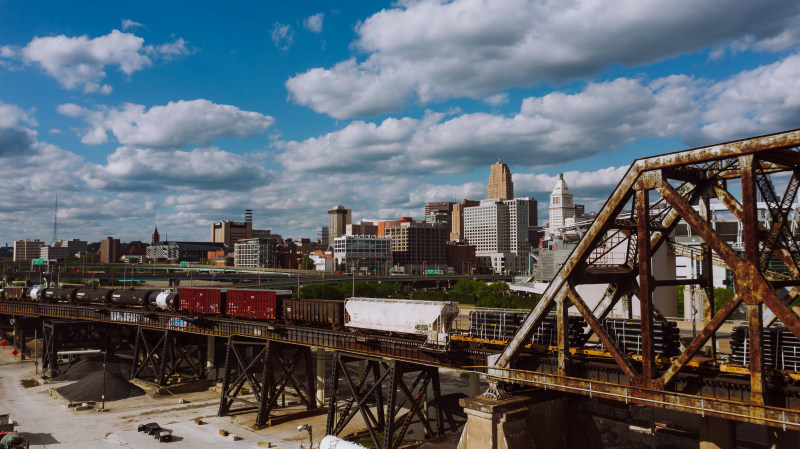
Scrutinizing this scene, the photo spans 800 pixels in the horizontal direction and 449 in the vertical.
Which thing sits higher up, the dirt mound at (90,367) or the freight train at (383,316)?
the freight train at (383,316)

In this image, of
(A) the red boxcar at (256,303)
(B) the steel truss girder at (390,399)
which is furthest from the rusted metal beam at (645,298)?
(A) the red boxcar at (256,303)

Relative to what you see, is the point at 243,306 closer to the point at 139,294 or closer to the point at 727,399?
the point at 139,294

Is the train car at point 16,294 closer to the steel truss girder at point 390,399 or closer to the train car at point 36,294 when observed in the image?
the train car at point 36,294

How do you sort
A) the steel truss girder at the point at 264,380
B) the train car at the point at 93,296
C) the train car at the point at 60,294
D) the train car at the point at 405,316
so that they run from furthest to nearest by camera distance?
the train car at the point at 60,294, the train car at the point at 93,296, the steel truss girder at the point at 264,380, the train car at the point at 405,316

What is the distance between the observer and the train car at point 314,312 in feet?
153

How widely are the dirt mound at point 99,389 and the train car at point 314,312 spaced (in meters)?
22.5

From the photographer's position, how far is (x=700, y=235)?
20.7 meters

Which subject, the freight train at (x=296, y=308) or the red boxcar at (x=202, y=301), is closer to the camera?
the freight train at (x=296, y=308)

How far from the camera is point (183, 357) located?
64.7 m

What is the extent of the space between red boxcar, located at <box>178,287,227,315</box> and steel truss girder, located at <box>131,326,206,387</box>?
3671 millimetres

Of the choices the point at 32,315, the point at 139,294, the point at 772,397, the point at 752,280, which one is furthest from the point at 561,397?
the point at 32,315

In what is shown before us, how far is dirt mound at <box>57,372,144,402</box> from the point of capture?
5769 cm

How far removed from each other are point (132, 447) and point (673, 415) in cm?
4841

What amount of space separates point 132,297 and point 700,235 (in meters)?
73.3
